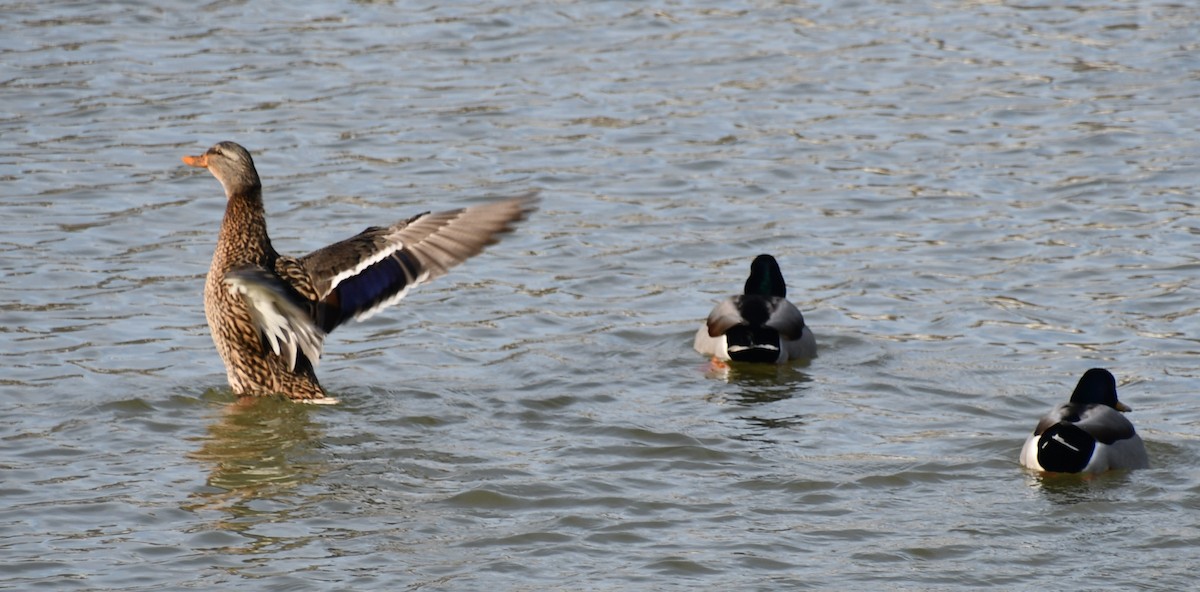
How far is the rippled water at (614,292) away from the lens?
7000 millimetres

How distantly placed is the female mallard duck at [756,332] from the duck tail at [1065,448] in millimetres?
2129

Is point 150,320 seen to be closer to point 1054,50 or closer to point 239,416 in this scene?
point 239,416

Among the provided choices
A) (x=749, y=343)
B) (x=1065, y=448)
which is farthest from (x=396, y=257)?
(x=1065, y=448)

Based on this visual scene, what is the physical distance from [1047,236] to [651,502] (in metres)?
5.03

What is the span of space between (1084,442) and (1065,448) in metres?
0.15

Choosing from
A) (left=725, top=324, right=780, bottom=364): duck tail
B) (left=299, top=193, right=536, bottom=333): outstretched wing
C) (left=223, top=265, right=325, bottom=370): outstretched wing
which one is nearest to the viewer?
(left=223, top=265, right=325, bottom=370): outstretched wing

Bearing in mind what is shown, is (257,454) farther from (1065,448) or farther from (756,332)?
(1065,448)

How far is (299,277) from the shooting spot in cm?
841

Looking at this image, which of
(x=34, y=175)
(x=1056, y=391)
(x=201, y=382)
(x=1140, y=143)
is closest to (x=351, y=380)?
(x=201, y=382)

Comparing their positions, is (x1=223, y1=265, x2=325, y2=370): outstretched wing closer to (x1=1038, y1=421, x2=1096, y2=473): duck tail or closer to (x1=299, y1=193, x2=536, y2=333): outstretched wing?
(x1=299, y1=193, x2=536, y2=333): outstretched wing

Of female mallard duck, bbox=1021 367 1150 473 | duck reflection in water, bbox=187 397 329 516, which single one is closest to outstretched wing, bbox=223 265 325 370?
duck reflection in water, bbox=187 397 329 516

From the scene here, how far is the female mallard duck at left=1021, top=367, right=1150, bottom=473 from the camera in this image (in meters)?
7.61

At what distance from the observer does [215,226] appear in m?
12.0

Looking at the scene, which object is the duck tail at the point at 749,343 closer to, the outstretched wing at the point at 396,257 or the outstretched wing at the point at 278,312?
the outstretched wing at the point at 396,257
